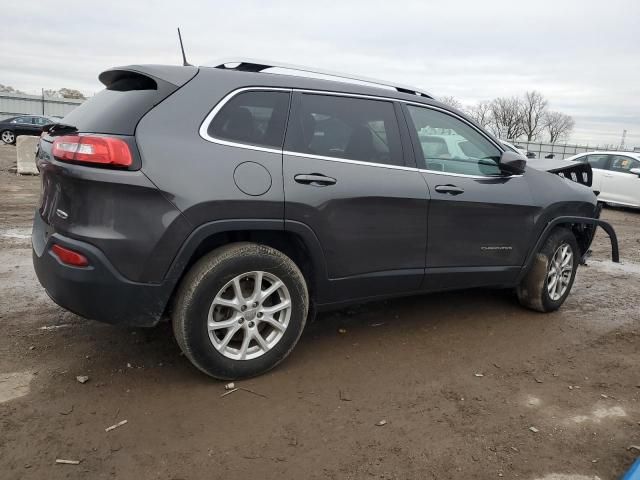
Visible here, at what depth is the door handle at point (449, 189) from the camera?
3705 millimetres

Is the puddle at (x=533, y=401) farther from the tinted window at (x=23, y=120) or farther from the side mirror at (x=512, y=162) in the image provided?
the tinted window at (x=23, y=120)

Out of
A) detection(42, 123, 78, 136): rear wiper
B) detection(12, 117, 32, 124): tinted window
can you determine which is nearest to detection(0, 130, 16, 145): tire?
detection(12, 117, 32, 124): tinted window

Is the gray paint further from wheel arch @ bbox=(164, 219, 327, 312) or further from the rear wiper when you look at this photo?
the rear wiper

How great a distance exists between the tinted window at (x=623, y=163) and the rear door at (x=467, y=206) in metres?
10.6

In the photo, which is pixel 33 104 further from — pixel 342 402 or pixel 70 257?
pixel 342 402

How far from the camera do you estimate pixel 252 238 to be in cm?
317

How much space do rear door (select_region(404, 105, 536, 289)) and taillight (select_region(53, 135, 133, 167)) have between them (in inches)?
77.7

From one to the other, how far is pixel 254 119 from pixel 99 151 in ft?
2.91

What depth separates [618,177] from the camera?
42.7ft

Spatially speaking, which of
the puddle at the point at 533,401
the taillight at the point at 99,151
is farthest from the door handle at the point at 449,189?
the taillight at the point at 99,151

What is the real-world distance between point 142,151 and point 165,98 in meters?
0.37

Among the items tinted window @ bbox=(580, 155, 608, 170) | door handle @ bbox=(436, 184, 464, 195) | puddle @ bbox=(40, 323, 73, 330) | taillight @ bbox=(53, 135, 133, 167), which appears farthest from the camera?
tinted window @ bbox=(580, 155, 608, 170)

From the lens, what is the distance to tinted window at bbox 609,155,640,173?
12.9 metres

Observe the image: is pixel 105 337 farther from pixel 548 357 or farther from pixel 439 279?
pixel 548 357
